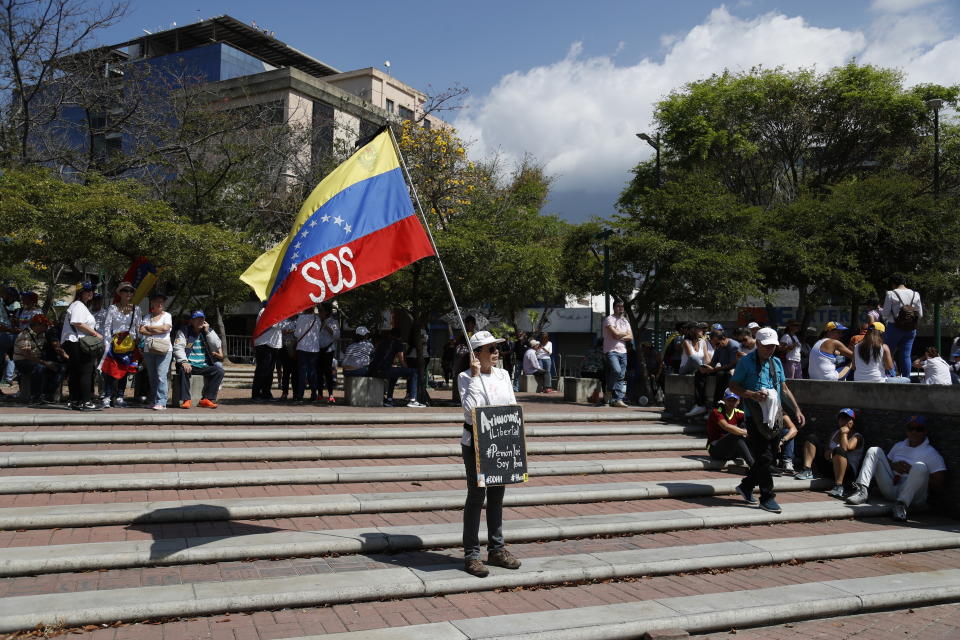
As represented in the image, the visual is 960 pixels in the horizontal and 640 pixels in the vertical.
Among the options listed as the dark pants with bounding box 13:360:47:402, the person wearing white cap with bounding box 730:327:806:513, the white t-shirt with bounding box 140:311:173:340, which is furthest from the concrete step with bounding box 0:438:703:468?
the dark pants with bounding box 13:360:47:402

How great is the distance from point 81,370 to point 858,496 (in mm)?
10401

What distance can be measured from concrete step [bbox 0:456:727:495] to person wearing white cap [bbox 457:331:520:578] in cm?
282

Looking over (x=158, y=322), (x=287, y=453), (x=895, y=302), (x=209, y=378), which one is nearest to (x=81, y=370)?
(x=158, y=322)

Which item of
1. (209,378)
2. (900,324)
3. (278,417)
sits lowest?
(278,417)

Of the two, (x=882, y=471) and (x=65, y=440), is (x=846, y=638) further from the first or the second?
(x=65, y=440)

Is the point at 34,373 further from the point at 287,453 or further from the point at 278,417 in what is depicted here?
the point at 287,453

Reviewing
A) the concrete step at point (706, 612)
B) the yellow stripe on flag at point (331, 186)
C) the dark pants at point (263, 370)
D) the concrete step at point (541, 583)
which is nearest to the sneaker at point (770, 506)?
the concrete step at point (541, 583)

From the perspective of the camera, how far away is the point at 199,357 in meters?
12.2

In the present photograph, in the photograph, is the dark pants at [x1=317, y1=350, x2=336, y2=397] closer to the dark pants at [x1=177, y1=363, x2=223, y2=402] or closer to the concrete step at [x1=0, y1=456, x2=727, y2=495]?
the dark pants at [x1=177, y1=363, x2=223, y2=402]

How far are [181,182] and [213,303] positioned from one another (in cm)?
438

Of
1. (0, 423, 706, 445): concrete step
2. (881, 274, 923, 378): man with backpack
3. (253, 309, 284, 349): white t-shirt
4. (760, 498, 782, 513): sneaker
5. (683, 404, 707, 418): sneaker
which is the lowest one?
(760, 498, 782, 513): sneaker

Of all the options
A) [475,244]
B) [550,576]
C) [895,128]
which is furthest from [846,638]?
[895,128]

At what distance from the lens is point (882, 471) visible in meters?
9.09

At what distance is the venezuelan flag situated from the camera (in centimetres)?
695
